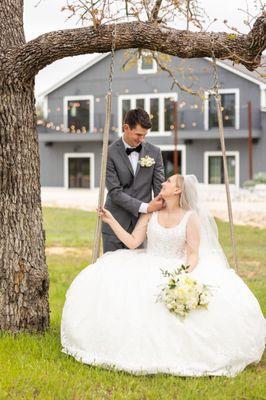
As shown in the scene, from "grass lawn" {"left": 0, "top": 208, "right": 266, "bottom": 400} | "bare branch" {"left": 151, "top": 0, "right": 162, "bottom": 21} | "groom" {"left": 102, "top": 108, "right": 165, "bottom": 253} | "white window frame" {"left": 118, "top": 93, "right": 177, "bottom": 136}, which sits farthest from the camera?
"white window frame" {"left": 118, "top": 93, "right": 177, "bottom": 136}

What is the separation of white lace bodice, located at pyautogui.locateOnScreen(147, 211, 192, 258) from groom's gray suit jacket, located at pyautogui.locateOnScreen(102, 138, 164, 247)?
514 millimetres

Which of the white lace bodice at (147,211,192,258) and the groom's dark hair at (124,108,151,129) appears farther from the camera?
the groom's dark hair at (124,108,151,129)

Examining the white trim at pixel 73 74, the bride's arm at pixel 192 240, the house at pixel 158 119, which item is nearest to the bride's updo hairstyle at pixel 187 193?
the bride's arm at pixel 192 240

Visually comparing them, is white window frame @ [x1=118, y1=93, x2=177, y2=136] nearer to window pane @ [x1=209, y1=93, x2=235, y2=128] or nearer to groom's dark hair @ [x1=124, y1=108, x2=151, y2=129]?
window pane @ [x1=209, y1=93, x2=235, y2=128]

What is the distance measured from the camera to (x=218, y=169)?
30156mm

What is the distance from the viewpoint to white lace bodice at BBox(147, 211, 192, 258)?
5.49m

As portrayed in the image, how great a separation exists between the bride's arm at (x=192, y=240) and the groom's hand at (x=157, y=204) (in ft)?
0.96

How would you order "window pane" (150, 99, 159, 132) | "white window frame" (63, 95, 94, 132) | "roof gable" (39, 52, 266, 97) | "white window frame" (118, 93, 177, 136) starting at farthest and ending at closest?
"white window frame" (63, 95, 94, 132) → "window pane" (150, 99, 159, 132) → "white window frame" (118, 93, 177, 136) → "roof gable" (39, 52, 266, 97)

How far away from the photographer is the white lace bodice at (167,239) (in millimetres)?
5488

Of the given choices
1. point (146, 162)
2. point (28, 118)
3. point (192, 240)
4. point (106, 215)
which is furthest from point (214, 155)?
point (192, 240)

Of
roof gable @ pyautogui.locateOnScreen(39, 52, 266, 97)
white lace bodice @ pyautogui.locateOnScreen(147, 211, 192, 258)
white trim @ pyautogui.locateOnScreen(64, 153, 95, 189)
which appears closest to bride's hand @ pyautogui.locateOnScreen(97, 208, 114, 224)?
white lace bodice @ pyautogui.locateOnScreen(147, 211, 192, 258)

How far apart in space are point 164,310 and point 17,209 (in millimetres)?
1624

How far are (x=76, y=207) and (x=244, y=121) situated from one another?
9267 mm

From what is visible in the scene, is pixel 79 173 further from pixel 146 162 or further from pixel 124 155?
pixel 146 162
